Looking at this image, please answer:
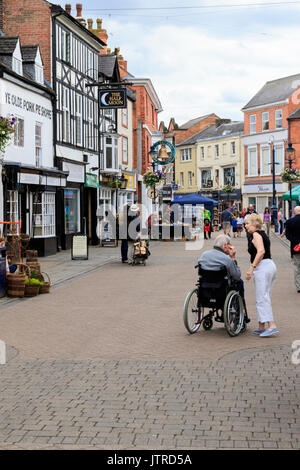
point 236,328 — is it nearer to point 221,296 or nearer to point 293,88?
point 221,296

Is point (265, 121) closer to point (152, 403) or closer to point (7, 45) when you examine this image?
point (7, 45)

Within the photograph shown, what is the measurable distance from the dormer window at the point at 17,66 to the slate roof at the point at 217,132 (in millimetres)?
45658

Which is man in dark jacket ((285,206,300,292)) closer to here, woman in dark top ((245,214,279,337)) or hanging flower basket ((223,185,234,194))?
woman in dark top ((245,214,279,337))

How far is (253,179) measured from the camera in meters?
Result: 63.8

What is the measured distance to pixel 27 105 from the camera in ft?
76.1

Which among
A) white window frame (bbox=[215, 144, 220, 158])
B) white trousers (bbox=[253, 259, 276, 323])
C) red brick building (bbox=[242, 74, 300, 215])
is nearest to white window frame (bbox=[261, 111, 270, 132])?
red brick building (bbox=[242, 74, 300, 215])

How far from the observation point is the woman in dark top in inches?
358

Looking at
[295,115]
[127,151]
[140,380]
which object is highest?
[295,115]

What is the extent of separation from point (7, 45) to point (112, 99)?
27.0ft

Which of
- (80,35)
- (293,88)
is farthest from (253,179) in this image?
(80,35)

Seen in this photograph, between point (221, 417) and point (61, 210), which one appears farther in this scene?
point (61, 210)

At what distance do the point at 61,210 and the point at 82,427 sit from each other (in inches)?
848

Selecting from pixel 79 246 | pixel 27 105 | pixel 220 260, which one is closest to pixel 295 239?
pixel 220 260

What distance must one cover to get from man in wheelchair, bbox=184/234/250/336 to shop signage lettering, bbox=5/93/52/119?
46.4 feet
